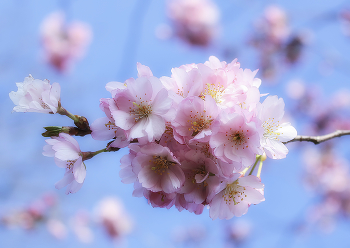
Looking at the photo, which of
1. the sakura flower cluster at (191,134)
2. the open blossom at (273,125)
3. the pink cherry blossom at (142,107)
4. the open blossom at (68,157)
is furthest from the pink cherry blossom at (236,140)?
the open blossom at (68,157)

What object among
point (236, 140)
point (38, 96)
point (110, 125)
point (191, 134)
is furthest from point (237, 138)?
point (38, 96)

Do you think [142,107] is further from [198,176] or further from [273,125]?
[273,125]

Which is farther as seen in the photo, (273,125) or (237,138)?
(273,125)

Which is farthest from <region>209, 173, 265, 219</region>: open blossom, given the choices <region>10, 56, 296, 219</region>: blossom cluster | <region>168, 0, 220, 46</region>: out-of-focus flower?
<region>168, 0, 220, 46</region>: out-of-focus flower

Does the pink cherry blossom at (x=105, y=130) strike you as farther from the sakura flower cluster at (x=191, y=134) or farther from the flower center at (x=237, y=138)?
the flower center at (x=237, y=138)

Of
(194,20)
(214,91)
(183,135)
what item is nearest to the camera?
(183,135)

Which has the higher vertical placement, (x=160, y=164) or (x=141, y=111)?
(x=141, y=111)

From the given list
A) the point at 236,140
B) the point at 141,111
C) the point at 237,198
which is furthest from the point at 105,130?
the point at 237,198

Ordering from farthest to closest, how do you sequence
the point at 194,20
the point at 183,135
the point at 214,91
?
1. the point at 194,20
2. the point at 214,91
3. the point at 183,135
